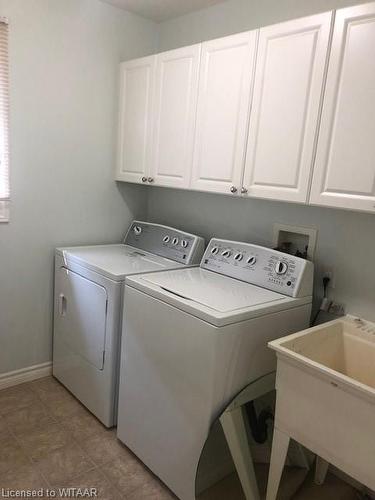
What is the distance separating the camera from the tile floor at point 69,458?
1817 millimetres

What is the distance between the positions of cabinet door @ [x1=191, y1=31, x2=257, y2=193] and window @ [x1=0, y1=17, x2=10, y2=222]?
1.10 m

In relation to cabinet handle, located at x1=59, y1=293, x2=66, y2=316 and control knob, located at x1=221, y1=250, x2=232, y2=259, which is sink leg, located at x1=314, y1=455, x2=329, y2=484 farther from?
cabinet handle, located at x1=59, y1=293, x2=66, y2=316

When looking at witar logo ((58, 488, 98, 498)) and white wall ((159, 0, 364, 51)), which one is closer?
witar logo ((58, 488, 98, 498))

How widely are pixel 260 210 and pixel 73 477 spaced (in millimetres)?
1697

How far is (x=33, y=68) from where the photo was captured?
7.51 ft

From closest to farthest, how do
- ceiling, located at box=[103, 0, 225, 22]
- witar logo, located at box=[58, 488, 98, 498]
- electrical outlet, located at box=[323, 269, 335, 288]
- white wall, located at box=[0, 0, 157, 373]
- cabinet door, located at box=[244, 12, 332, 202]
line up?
cabinet door, located at box=[244, 12, 332, 202], witar logo, located at box=[58, 488, 98, 498], electrical outlet, located at box=[323, 269, 335, 288], white wall, located at box=[0, 0, 157, 373], ceiling, located at box=[103, 0, 225, 22]

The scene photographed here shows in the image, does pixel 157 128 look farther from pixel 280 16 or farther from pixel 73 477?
pixel 73 477

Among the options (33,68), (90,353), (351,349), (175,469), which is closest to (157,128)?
(33,68)

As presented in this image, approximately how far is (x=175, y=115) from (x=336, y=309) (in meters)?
1.40

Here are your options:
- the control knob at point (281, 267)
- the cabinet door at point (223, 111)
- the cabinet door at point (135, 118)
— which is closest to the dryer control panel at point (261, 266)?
the control knob at point (281, 267)

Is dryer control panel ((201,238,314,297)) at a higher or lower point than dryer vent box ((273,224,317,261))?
lower

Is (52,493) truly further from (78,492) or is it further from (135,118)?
(135,118)

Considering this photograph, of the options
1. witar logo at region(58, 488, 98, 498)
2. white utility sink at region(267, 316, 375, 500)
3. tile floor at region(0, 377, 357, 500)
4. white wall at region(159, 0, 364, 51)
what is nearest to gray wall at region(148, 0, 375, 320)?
white wall at region(159, 0, 364, 51)

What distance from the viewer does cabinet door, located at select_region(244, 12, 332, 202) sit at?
5.41 feet
